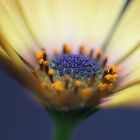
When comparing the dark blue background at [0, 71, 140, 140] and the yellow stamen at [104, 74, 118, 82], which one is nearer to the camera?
the yellow stamen at [104, 74, 118, 82]

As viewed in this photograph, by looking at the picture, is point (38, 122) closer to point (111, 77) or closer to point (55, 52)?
point (55, 52)

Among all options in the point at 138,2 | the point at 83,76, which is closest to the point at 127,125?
the point at 138,2

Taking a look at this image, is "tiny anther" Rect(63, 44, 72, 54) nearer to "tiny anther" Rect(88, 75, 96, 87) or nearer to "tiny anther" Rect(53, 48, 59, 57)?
"tiny anther" Rect(53, 48, 59, 57)

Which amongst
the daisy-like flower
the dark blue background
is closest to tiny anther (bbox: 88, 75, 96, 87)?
the daisy-like flower

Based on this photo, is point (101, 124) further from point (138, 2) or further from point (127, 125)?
point (138, 2)

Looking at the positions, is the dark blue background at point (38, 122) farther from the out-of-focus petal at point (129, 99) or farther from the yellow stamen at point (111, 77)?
the out-of-focus petal at point (129, 99)
